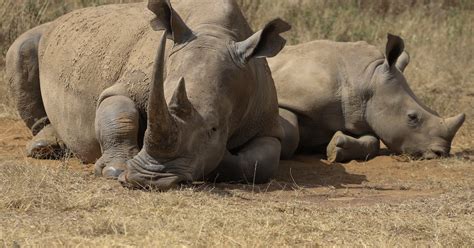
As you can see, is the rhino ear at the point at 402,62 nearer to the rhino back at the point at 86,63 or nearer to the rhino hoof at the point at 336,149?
the rhino hoof at the point at 336,149

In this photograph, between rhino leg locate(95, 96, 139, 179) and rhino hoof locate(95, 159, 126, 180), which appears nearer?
rhino hoof locate(95, 159, 126, 180)

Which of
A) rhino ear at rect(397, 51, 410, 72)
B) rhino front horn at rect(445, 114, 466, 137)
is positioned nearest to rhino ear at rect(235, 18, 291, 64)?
rhino front horn at rect(445, 114, 466, 137)

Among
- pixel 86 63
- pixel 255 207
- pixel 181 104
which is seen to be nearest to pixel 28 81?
pixel 86 63

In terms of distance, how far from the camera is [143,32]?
8.76m

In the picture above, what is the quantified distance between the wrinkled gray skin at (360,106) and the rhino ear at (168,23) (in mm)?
2268

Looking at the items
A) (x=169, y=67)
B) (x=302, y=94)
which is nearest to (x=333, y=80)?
(x=302, y=94)

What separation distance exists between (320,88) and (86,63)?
2.31 meters

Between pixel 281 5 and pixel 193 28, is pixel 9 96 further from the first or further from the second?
pixel 281 5

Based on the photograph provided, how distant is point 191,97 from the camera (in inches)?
288

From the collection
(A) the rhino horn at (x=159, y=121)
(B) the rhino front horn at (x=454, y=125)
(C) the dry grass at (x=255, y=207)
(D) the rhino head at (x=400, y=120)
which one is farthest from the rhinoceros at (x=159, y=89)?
(B) the rhino front horn at (x=454, y=125)

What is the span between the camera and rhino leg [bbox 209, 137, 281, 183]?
26.1ft

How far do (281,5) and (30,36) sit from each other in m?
5.94

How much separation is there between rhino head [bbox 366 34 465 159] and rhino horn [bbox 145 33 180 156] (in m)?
3.53

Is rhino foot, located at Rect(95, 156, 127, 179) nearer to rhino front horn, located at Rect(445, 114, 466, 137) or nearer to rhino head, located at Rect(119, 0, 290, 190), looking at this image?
rhino head, located at Rect(119, 0, 290, 190)
